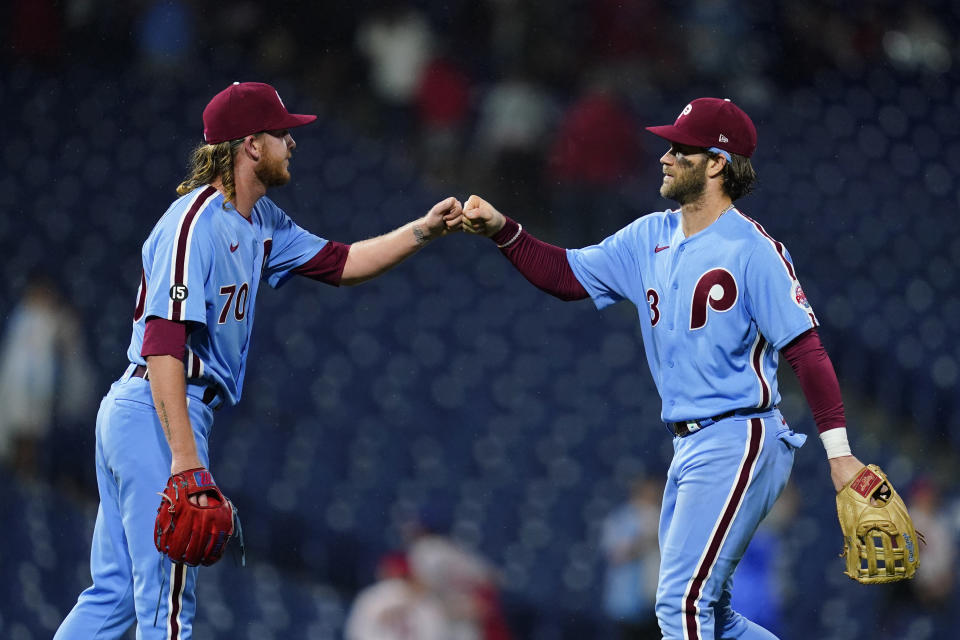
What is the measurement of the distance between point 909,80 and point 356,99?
335 centimetres

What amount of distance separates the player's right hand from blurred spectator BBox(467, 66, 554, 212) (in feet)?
10.8

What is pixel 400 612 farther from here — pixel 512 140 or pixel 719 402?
pixel 719 402

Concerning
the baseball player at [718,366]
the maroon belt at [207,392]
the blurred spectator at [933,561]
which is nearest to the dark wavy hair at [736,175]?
the baseball player at [718,366]

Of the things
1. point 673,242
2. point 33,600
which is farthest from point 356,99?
point 673,242

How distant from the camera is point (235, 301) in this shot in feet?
9.68

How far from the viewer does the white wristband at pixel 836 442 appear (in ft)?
9.35

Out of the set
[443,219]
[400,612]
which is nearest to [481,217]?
[443,219]

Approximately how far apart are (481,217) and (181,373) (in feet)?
3.44

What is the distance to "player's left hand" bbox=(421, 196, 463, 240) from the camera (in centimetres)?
347

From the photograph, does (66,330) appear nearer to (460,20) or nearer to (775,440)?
(460,20)

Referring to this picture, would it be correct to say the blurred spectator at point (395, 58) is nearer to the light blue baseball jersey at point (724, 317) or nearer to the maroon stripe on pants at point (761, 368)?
the light blue baseball jersey at point (724, 317)

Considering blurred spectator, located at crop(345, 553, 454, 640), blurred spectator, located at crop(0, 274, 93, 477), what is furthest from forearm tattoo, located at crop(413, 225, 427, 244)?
blurred spectator, located at crop(0, 274, 93, 477)

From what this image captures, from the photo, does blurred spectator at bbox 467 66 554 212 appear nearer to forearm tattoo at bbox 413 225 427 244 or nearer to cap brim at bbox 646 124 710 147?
forearm tattoo at bbox 413 225 427 244

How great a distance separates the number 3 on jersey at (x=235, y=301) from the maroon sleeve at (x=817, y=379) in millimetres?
1349
